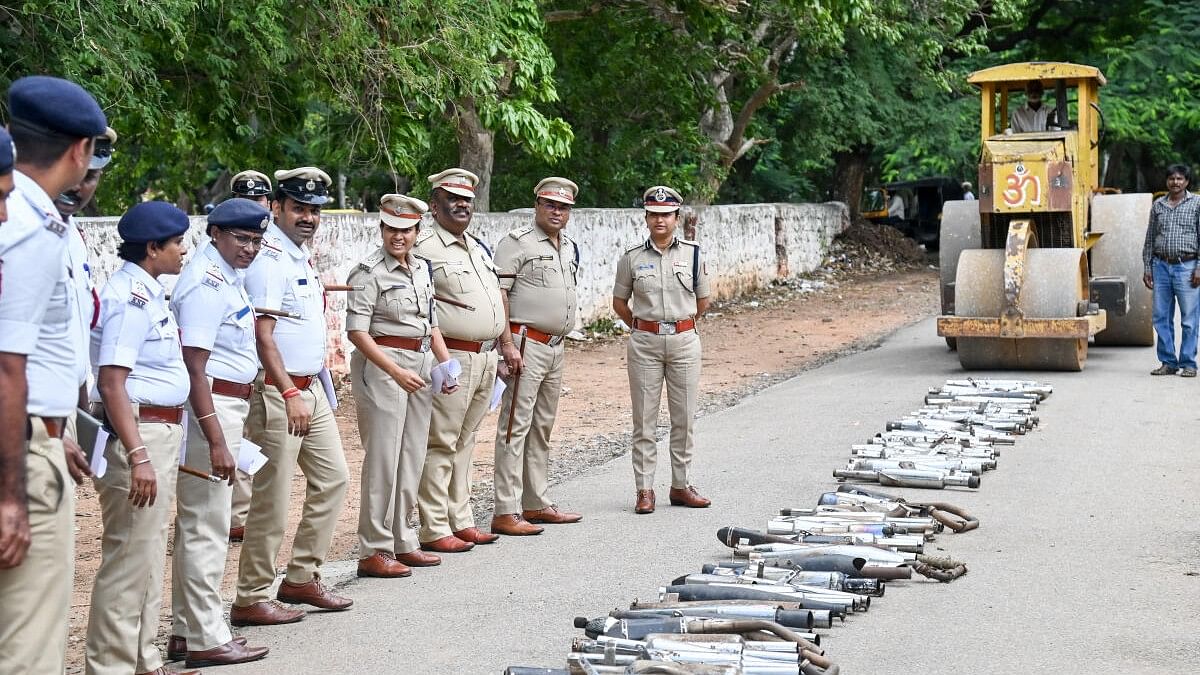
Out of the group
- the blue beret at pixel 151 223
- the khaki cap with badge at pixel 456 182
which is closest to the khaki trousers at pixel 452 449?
the khaki cap with badge at pixel 456 182

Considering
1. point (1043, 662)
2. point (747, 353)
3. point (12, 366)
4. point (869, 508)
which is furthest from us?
point (747, 353)

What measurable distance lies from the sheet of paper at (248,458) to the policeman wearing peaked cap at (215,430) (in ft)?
0.14

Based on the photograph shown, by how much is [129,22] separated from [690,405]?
5.36 metres

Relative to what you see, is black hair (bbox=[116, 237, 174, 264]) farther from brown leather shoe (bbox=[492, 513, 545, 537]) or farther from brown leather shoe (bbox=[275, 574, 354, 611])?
brown leather shoe (bbox=[492, 513, 545, 537])

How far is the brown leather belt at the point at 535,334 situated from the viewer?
8672mm

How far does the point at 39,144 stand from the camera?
3.97 metres

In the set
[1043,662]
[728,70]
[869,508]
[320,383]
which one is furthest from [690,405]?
[728,70]

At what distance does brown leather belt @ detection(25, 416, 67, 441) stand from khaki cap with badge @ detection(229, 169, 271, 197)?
425 centimetres

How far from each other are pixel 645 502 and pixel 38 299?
218 inches

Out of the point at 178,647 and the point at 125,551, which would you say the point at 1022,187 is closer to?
the point at 178,647

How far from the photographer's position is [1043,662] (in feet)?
18.9

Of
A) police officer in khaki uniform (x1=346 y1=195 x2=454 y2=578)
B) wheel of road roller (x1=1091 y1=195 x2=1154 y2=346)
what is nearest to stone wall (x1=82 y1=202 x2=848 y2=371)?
police officer in khaki uniform (x1=346 y1=195 x2=454 y2=578)

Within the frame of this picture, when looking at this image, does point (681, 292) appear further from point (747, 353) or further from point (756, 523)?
point (747, 353)

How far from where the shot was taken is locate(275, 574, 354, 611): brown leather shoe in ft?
22.1
